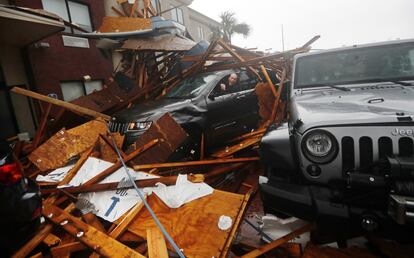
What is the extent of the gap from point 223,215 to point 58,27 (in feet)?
22.4

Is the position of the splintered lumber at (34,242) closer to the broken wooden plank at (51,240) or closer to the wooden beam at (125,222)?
the broken wooden plank at (51,240)

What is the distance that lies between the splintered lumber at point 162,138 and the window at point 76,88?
6.83 m

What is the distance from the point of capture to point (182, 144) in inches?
175

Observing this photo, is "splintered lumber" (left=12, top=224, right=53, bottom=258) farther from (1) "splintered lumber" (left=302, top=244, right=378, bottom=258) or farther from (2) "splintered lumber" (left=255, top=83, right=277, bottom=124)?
(2) "splintered lumber" (left=255, top=83, right=277, bottom=124)

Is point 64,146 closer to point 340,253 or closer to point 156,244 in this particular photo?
point 156,244

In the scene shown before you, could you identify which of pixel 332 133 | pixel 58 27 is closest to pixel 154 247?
pixel 332 133

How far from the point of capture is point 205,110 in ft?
16.3

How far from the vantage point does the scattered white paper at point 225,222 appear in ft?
7.89

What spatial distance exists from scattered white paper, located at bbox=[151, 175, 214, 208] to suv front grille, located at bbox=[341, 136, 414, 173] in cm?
146

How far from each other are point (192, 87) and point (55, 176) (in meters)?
3.04

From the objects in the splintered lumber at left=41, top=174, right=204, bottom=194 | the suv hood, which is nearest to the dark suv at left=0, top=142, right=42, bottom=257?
the splintered lumber at left=41, top=174, right=204, bottom=194

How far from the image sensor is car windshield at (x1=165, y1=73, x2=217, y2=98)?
5.28 meters

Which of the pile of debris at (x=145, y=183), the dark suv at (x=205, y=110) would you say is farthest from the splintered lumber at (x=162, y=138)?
the dark suv at (x=205, y=110)

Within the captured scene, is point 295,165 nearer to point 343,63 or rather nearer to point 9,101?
point 343,63
